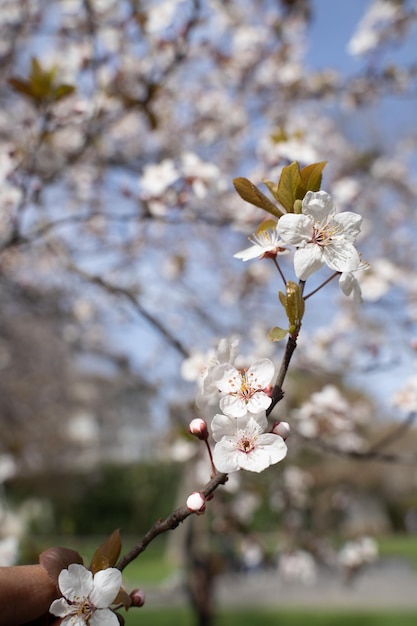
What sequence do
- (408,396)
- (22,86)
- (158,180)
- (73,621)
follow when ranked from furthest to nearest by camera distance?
1. (158,180)
2. (22,86)
3. (408,396)
4. (73,621)

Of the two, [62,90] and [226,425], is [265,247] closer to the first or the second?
[226,425]

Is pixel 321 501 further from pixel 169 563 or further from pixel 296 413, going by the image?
pixel 296 413

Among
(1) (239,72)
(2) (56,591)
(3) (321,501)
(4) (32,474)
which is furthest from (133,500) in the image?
(2) (56,591)

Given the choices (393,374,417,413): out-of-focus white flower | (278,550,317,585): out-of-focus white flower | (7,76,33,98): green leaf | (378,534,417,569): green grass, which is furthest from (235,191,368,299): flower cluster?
(378,534,417,569): green grass

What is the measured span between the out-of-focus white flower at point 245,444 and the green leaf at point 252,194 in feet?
0.98

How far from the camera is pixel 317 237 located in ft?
2.77

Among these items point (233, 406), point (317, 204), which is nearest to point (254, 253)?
point (317, 204)

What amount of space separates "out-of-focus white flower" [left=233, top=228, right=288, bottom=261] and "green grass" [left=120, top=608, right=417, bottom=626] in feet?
17.0

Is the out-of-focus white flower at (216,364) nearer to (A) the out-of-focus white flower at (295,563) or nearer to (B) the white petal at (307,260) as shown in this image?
(B) the white petal at (307,260)

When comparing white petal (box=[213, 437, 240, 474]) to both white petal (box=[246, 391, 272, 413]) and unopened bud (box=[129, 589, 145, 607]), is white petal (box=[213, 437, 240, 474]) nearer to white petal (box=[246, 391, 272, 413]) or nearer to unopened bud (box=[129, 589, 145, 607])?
white petal (box=[246, 391, 272, 413])

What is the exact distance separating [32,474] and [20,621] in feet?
42.2

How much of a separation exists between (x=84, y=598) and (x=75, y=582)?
0.8 inches

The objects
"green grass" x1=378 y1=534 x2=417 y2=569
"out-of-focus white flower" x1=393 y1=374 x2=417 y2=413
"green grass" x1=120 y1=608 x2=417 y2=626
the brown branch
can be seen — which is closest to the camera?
"out-of-focus white flower" x1=393 y1=374 x2=417 y2=413

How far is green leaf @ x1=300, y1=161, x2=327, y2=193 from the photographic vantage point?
854 millimetres
